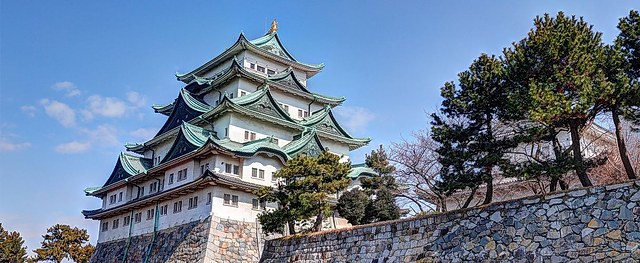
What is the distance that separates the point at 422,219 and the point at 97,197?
31332 millimetres

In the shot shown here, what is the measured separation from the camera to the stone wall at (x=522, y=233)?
12.5m

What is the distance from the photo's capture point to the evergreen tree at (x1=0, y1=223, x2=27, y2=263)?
49625 mm

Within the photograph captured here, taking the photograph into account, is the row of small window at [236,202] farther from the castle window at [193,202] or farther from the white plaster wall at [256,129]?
the white plaster wall at [256,129]

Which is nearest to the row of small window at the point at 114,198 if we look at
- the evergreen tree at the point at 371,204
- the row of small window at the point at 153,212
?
the row of small window at the point at 153,212

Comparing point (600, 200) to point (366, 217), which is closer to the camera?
point (600, 200)

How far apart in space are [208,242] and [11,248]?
3440 centimetres

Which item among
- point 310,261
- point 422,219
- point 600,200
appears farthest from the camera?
point 310,261

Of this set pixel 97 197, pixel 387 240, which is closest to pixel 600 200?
pixel 387 240

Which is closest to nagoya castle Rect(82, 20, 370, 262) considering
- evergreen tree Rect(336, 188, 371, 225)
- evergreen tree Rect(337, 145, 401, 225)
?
evergreen tree Rect(337, 145, 401, 225)

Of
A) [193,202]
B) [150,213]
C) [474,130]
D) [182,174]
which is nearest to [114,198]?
[150,213]

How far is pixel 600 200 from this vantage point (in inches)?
512

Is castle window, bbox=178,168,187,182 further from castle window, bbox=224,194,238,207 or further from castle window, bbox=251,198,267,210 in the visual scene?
castle window, bbox=251,198,267,210

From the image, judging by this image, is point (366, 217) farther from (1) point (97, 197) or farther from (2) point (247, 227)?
(1) point (97, 197)

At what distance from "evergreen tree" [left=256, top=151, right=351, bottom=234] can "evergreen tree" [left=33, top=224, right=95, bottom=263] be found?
Result: 32.2 metres
